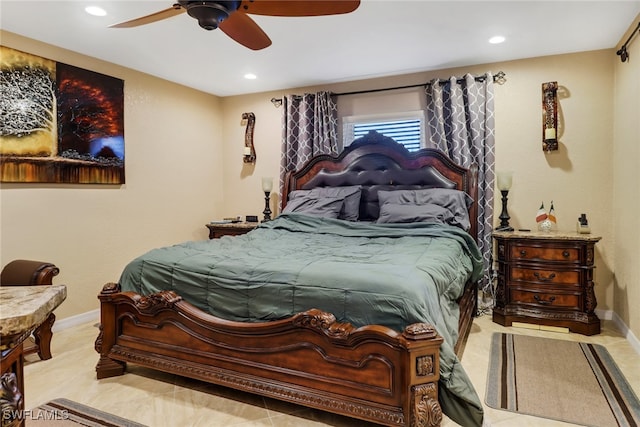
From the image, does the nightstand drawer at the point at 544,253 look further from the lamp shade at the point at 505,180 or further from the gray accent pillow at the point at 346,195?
the gray accent pillow at the point at 346,195

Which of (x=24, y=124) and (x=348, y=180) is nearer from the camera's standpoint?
(x=24, y=124)

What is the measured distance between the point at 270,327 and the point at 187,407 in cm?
68

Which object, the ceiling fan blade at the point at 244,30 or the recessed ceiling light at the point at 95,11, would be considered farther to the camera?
the recessed ceiling light at the point at 95,11

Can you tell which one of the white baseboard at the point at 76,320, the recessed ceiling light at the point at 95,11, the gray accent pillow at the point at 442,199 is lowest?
the white baseboard at the point at 76,320

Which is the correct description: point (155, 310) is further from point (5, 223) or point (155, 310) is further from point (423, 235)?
point (423, 235)

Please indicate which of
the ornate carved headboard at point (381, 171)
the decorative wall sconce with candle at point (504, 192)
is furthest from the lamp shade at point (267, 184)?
the decorative wall sconce with candle at point (504, 192)

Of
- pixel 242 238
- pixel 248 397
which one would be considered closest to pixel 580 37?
pixel 242 238

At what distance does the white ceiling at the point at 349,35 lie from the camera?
2.82 meters

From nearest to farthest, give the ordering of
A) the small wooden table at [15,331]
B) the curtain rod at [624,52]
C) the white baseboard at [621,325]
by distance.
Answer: the small wooden table at [15,331], the white baseboard at [621,325], the curtain rod at [624,52]

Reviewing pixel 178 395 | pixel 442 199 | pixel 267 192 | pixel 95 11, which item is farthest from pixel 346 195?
pixel 95 11

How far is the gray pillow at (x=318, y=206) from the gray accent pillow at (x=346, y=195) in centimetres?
5

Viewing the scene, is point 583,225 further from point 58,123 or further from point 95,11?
point 58,123

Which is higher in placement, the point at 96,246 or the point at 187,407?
the point at 96,246

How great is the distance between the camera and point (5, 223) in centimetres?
312
